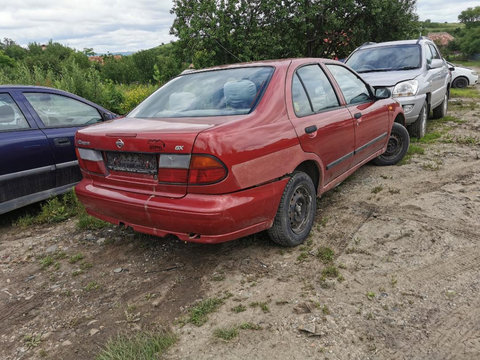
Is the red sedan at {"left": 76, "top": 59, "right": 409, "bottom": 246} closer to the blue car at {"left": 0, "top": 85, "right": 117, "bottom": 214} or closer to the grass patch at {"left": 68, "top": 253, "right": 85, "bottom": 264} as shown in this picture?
the grass patch at {"left": 68, "top": 253, "right": 85, "bottom": 264}

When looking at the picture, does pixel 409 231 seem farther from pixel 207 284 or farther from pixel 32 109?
pixel 32 109

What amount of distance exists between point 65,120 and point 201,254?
8.84 feet

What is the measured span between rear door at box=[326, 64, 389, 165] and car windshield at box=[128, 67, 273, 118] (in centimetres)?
124

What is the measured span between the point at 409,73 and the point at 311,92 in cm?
395

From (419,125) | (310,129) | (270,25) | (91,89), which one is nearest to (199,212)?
(310,129)

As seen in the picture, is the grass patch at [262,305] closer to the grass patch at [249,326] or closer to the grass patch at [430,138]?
the grass patch at [249,326]

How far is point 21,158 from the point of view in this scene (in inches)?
158

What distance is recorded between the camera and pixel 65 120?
470 centimetres

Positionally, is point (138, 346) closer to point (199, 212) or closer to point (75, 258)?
point (199, 212)

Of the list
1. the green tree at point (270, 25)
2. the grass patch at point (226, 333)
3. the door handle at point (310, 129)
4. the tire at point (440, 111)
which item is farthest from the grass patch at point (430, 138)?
the green tree at point (270, 25)

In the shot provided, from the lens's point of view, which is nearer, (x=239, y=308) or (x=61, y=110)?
(x=239, y=308)

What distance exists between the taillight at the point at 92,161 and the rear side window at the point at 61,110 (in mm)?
1542

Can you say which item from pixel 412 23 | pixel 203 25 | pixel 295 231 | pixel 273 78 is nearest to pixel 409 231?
pixel 295 231

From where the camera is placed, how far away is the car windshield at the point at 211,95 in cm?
304
